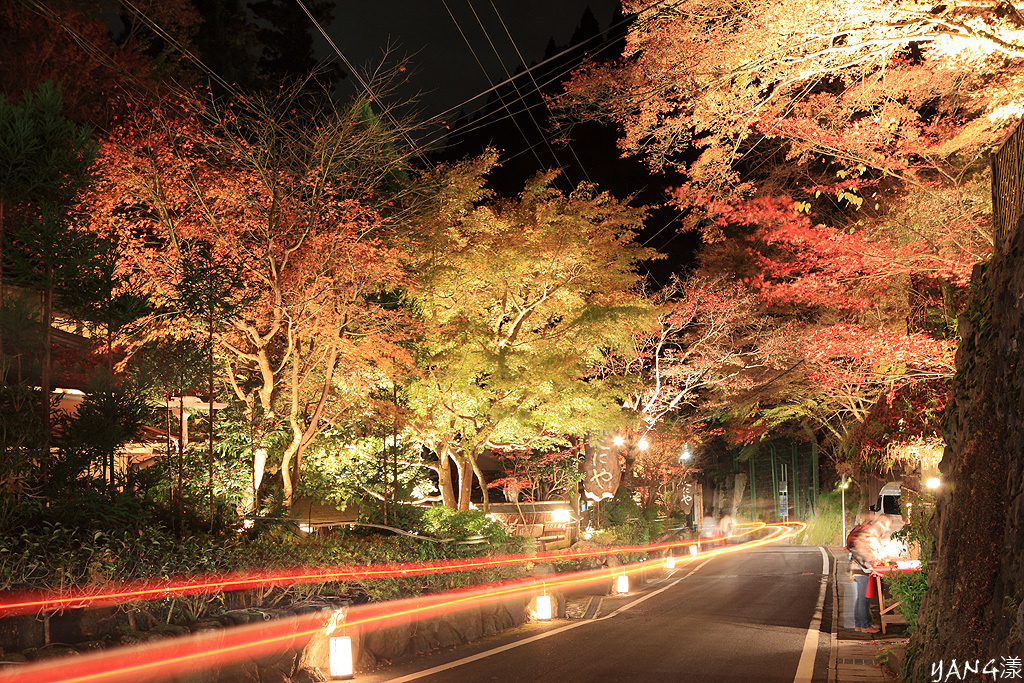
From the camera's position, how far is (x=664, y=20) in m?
12.4

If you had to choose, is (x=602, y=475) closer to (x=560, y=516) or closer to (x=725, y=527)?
(x=560, y=516)

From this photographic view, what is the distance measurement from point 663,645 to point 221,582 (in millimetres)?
6572

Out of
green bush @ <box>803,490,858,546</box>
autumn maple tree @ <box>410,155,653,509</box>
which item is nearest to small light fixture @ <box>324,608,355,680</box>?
autumn maple tree @ <box>410,155,653,509</box>

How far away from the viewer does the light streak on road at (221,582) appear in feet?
23.3

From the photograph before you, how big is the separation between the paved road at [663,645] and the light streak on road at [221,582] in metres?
1.48

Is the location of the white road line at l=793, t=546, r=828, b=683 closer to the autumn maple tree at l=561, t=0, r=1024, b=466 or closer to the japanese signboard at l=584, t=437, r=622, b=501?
the autumn maple tree at l=561, t=0, r=1024, b=466

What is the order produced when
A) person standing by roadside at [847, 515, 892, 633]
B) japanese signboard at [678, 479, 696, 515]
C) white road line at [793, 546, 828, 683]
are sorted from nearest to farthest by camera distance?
white road line at [793, 546, 828, 683], person standing by roadside at [847, 515, 892, 633], japanese signboard at [678, 479, 696, 515]

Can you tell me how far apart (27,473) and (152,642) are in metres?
2.45

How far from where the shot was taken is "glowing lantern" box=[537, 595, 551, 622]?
51.0 feet

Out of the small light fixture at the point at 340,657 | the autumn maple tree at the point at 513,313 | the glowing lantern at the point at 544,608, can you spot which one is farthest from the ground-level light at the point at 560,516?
the small light fixture at the point at 340,657

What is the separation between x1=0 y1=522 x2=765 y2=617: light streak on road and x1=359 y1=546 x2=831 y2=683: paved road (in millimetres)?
1476

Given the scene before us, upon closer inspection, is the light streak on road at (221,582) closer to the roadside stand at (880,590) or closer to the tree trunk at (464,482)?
the tree trunk at (464,482)

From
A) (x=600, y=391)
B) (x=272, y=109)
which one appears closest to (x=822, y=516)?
(x=600, y=391)

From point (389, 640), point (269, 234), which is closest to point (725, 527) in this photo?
point (389, 640)
